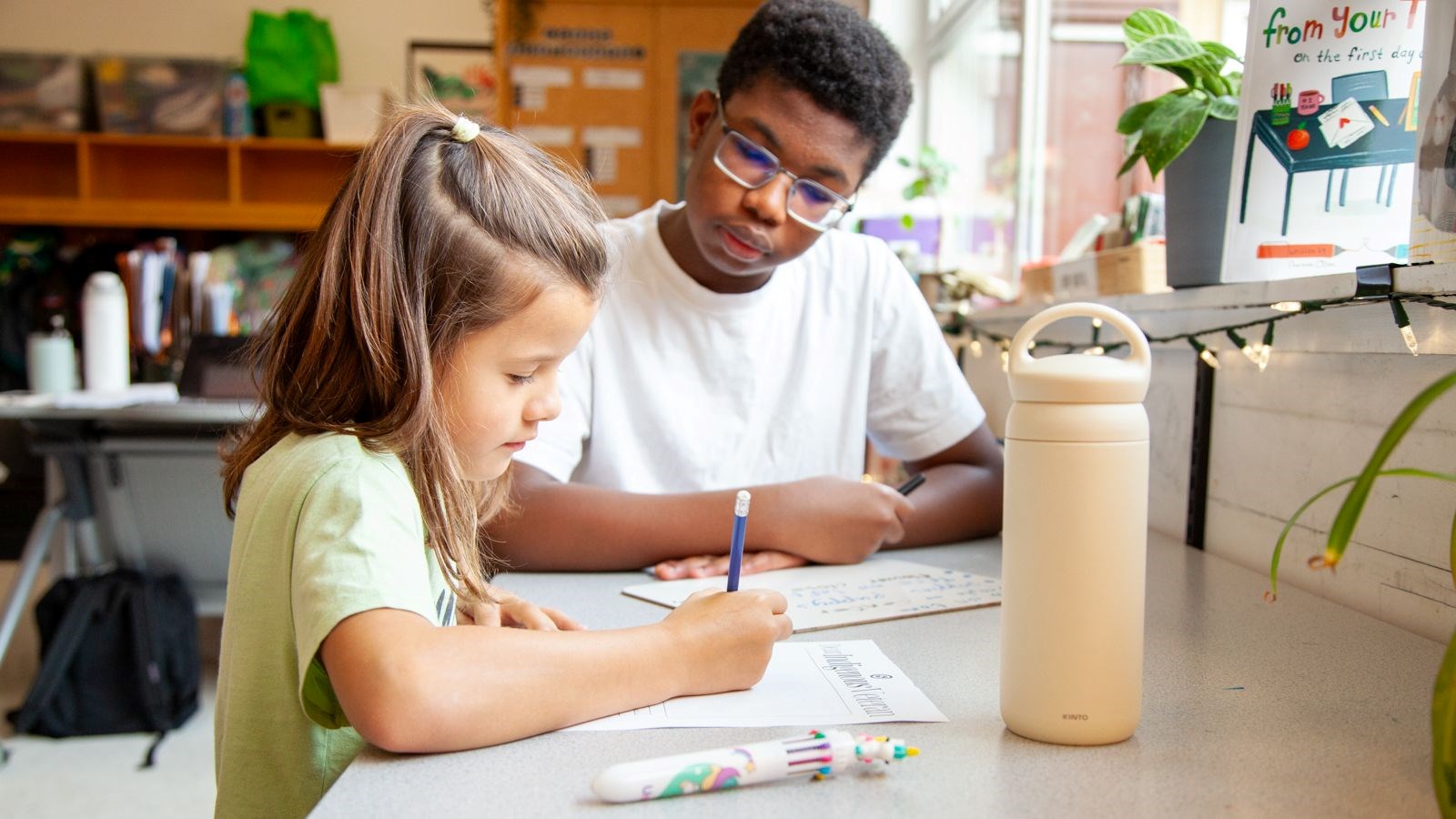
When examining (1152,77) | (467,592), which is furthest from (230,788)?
(1152,77)

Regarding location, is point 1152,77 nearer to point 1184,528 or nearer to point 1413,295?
point 1184,528

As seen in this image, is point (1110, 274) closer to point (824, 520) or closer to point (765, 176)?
point (765, 176)

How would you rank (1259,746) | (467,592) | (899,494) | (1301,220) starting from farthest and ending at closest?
(899,494) → (1301,220) → (467,592) → (1259,746)

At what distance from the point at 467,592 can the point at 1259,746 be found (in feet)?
1.75

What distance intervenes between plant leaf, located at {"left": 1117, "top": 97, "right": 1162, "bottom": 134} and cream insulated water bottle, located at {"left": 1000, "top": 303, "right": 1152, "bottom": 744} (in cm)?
63

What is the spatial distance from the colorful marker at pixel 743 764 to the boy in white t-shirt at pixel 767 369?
0.50 metres

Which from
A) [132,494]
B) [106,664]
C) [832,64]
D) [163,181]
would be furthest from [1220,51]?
[163,181]

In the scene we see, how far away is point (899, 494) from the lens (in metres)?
1.17

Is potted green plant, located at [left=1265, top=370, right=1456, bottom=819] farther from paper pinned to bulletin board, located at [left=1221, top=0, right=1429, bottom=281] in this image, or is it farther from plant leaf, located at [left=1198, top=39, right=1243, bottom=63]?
plant leaf, located at [left=1198, top=39, right=1243, bottom=63]

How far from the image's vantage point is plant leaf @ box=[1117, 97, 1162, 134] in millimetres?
1093

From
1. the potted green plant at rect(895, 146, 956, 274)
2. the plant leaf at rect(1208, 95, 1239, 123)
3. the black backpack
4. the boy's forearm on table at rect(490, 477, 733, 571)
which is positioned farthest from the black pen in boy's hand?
the black backpack

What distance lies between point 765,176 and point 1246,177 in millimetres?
504

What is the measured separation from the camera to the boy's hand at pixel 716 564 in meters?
1.02

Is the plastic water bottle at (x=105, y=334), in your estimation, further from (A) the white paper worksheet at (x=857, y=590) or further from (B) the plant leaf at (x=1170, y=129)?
(B) the plant leaf at (x=1170, y=129)
